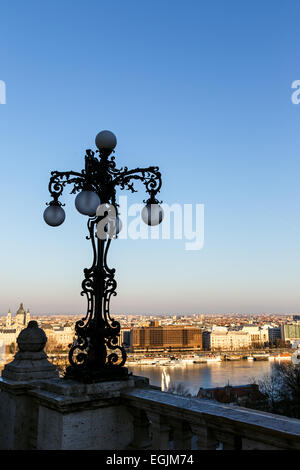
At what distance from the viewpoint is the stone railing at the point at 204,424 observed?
209cm

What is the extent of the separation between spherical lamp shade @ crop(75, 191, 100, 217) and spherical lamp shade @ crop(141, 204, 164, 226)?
52 cm

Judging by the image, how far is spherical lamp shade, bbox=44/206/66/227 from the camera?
12.5ft

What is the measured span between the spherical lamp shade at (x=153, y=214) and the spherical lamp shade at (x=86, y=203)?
0.52 metres

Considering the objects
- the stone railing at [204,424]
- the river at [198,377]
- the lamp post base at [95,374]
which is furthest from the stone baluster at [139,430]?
the river at [198,377]

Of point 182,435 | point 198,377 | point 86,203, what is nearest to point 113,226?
point 86,203

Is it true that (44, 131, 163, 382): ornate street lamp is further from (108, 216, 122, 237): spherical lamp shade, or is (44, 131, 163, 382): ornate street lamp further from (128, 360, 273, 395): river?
(128, 360, 273, 395): river

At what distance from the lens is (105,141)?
377 centimetres

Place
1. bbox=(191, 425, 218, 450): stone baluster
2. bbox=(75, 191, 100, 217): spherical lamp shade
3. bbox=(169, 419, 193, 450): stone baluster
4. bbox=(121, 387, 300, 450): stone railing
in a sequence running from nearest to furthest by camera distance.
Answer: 1. bbox=(121, 387, 300, 450): stone railing
2. bbox=(191, 425, 218, 450): stone baluster
3. bbox=(169, 419, 193, 450): stone baluster
4. bbox=(75, 191, 100, 217): spherical lamp shade

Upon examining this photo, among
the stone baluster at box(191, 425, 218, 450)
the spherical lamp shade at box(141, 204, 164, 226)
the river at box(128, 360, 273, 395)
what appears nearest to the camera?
the stone baluster at box(191, 425, 218, 450)

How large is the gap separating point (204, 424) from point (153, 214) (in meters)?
1.89

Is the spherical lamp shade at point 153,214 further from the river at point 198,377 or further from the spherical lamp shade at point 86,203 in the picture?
the river at point 198,377

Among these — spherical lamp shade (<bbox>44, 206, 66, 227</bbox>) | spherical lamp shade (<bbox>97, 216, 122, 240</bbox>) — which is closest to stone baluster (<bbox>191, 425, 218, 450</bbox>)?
spherical lamp shade (<bbox>97, 216, 122, 240</bbox>)

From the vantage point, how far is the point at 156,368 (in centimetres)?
7925
